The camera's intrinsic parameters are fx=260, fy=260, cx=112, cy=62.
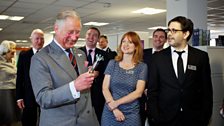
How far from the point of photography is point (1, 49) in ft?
12.6

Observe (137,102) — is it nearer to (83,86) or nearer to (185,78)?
(185,78)

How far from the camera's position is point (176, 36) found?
2348 millimetres

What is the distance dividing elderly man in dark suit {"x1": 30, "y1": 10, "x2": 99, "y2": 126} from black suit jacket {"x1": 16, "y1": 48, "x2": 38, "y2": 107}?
6.16ft

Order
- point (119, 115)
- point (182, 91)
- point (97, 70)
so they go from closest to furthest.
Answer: point (182, 91)
point (119, 115)
point (97, 70)

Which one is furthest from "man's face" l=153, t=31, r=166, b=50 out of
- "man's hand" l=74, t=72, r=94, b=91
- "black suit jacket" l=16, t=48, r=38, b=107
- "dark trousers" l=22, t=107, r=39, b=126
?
"man's hand" l=74, t=72, r=94, b=91

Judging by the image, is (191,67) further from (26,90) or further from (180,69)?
(26,90)

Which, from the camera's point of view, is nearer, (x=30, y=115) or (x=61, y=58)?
(x=61, y=58)

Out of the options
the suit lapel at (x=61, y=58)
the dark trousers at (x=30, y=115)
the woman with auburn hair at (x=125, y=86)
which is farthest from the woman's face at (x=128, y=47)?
the dark trousers at (x=30, y=115)

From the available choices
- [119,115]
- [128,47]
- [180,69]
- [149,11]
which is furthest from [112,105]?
[149,11]

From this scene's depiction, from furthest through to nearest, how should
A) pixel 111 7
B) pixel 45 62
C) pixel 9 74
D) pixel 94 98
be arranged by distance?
pixel 111 7 → pixel 9 74 → pixel 94 98 → pixel 45 62

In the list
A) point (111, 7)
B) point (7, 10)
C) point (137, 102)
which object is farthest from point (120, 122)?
point (7, 10)

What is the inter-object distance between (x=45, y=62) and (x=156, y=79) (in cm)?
120

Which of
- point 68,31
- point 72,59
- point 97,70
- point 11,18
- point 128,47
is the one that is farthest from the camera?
point 11,18

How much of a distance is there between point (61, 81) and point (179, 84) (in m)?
1.16
